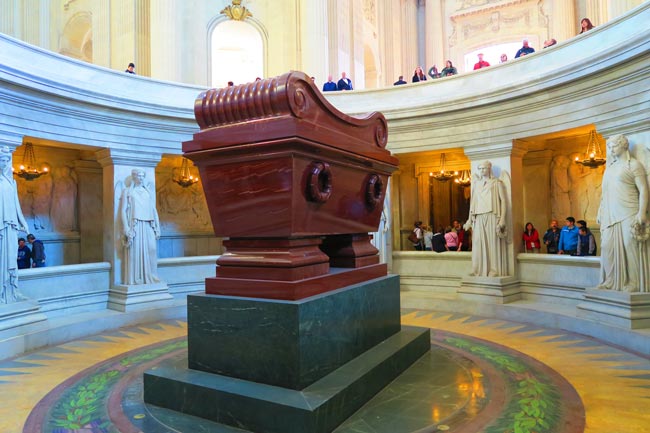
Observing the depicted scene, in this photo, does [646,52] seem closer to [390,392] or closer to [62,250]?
[390,392]

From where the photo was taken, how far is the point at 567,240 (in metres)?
8.42

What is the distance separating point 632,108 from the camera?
6.37 meters

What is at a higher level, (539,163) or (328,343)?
(539,163)

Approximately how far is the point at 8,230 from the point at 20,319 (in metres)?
1.27

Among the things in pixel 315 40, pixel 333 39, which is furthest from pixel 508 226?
pixel 333 39

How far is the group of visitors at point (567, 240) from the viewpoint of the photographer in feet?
26.3

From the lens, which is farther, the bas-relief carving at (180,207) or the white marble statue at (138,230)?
the bas-relief carving at (180,207)

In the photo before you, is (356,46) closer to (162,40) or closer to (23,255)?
(162,40)

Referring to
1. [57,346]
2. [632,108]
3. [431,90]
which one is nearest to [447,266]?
[431,90]

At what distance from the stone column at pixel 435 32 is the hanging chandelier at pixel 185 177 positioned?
13.5 metres

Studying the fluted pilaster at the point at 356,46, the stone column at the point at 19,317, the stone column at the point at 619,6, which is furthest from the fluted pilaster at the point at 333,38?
the stone column at the point at 19,317

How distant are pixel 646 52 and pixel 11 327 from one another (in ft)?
30.5

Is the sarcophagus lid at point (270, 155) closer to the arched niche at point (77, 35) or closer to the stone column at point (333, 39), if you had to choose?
the stone column at point (333, 39)

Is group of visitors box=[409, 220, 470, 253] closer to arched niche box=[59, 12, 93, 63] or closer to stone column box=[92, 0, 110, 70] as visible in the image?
stone column box=[92, 0, 110, 70]
